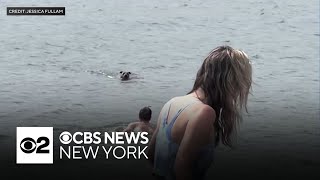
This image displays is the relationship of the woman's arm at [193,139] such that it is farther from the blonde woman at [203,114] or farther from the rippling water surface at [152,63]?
Answer: the rippling water surface at [152,63]

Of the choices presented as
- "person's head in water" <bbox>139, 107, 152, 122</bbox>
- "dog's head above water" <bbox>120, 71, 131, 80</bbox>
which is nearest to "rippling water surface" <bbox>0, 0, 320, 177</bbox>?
"dog's head above water" <bbox>120, 71, 131, 80</bbox>

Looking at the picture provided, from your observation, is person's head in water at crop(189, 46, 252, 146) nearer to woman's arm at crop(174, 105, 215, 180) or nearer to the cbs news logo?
woman's arm at crop(174, 105, 215, 180)

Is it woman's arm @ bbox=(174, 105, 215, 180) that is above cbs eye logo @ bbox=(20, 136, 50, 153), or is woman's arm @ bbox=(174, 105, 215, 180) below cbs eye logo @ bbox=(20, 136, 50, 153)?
above

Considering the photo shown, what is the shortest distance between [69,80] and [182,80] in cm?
248

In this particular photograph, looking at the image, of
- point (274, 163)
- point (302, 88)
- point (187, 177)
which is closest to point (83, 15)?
point (302, 88)

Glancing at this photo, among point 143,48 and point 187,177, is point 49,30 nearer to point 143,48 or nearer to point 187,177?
point 143,48

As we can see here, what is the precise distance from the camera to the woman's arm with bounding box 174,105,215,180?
2227mm

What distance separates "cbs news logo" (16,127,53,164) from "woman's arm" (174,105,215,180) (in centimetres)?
267

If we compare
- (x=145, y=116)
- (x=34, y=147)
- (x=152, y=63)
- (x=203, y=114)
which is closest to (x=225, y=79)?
(x=203, y=114)

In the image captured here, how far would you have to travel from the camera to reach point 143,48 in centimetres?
1480

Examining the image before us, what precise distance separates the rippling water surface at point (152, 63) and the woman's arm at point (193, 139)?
488 cm

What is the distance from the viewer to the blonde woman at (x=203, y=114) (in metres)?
2.25

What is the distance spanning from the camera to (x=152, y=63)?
14.0m

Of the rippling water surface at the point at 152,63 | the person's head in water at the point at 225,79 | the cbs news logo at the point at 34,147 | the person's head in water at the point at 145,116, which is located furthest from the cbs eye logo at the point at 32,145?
the person's head in water at the point at 145,116
